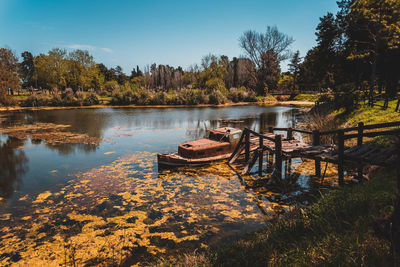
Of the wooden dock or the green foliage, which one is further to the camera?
the green foliage

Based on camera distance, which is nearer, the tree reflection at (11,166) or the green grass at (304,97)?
the tree reflection at (11,166)

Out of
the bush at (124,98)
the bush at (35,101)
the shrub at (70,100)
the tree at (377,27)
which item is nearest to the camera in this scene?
the tree at (377,27)

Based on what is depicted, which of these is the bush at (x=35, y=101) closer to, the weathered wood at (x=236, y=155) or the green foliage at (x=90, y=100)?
the green foliage at (x=90, y=100)

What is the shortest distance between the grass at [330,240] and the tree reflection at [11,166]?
1193cm

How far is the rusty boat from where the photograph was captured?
14.1 metres

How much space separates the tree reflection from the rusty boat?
8.15 meters

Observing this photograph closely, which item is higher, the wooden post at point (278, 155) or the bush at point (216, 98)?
the bush at point (216, 98)

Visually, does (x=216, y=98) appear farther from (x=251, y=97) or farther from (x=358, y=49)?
(x=358, y=49)

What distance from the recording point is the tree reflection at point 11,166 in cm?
1194

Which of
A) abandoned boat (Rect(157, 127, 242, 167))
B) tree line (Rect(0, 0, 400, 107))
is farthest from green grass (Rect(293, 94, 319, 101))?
abandoned boat (Rect(157, 127, 242, 167))

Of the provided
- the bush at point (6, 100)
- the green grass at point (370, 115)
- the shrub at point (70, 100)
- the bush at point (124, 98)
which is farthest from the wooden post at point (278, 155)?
the shrub at point (70, 100)

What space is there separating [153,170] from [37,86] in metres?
97.2

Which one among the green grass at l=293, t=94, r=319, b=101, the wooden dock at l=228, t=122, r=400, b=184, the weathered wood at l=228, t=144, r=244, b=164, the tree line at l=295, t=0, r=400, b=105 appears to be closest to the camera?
the wooden dock at l=228, t=122, r=400, b=184

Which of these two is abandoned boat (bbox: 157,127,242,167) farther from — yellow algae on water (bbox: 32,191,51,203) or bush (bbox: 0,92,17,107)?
bush (bbox: 0,92,17,107)
